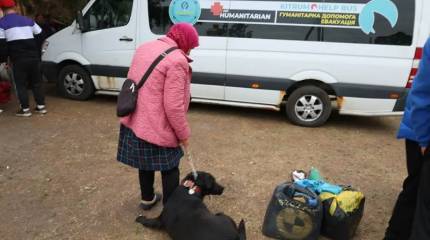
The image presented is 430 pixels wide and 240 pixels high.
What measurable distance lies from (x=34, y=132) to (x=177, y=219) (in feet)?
11.2

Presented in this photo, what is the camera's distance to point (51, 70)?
281 inches

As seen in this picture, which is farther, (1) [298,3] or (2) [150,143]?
(1) [298,3]

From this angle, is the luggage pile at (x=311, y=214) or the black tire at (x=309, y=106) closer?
the luggage pile at (x=311, y=214)

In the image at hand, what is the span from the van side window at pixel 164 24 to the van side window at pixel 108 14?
40cm

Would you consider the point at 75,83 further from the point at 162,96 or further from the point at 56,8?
the point at 162,96

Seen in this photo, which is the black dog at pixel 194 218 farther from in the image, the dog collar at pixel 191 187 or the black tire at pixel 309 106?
the black tire at pixel 309 106

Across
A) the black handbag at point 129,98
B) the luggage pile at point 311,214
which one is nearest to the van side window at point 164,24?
the black handbag at point 129,98

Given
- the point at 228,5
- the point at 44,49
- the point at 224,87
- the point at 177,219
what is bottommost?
the point at 177,219

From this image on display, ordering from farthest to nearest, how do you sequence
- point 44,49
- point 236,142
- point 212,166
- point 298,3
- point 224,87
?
point 44,49 → point 224,87 → point 298,3 → point 236,142 → point 212,166

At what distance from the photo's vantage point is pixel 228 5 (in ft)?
19.7

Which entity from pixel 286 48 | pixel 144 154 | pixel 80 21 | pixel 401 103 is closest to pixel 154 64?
pixel 144 154

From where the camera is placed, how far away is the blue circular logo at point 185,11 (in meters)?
6.18

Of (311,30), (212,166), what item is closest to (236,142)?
(212,166)

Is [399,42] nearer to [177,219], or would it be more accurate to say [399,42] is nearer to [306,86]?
[306,86]
